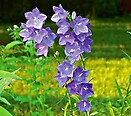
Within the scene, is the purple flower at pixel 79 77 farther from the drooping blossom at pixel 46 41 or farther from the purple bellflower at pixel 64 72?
the drooping blossom at pixel 46 41

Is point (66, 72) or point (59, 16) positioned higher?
point (59, 16)

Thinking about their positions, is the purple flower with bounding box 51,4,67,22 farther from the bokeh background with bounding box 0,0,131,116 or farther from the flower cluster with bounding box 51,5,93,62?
the bokeh background with bounding box 0,0,131,116

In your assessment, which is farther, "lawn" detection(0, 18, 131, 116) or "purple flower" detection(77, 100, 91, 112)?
"lawn" detection(0, 18, 131, 116)

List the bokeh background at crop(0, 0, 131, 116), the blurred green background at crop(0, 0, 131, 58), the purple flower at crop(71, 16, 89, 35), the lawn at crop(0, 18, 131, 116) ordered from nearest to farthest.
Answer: the purple flower at crop(71, 16, 89, 35)
the lawn at crop(0, 18, 131, 116)
the bokeh background at crop(0, 0, 131, 116)
the blurred green background at crop(0, 0, 131, 58)

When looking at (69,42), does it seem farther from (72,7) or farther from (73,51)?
(72,7)

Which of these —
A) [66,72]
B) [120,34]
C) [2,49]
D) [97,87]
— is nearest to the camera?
[66,72]

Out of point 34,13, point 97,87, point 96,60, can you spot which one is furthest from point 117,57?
point 34,13

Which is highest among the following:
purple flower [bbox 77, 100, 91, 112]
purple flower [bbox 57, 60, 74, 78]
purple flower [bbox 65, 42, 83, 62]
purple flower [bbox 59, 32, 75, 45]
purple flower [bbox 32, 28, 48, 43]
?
purple flower [bbox 32, 28, 48, 43]

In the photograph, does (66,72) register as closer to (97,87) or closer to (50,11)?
(97,87)

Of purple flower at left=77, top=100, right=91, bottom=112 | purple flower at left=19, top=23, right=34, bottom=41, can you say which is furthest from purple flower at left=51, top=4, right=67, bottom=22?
purple flower at left=77, top=100, right=91, bottom=112
